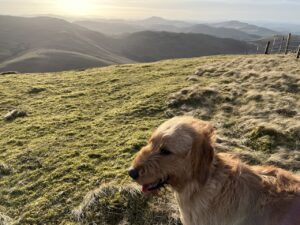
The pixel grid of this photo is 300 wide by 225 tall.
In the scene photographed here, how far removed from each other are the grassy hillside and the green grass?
0.04 metres

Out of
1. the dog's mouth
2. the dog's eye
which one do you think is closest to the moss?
the dog's mouth

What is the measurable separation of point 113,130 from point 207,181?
10.3 m

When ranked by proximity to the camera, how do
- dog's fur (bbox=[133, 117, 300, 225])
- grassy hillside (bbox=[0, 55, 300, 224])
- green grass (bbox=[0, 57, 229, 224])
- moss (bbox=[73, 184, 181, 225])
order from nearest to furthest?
dog's fur (bbox=[133, 117, 300, 225]) → moss (bbox=[73, 184, 181, 225]) → grassy hillside (bbox=[0, 55, 300, 224]) → green grass (bbox=[0, 57, 229, 224])

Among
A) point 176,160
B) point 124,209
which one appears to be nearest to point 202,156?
point 176,160

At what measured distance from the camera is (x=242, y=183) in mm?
5918

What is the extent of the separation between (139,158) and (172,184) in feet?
2.11

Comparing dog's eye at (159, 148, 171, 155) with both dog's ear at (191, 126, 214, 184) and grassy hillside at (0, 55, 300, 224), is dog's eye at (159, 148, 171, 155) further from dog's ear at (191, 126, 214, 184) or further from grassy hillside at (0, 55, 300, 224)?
grassy hillside at (0, 55, 300, 224)

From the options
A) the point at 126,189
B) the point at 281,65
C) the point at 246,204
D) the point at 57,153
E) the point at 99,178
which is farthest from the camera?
the point at 281,65

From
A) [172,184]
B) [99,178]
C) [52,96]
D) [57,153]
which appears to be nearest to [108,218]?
[99,178]

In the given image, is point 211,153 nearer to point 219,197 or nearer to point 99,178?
point 219,197

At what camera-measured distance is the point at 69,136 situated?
1583 centimetres

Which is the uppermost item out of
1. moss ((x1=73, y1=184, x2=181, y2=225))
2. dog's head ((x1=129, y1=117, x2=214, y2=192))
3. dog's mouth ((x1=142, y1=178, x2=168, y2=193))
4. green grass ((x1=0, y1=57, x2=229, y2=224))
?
dog's head ((x1=129, y1=117, x2=214, y2=192))

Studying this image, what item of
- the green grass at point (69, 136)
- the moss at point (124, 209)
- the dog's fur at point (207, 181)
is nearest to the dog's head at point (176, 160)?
the dog's fur at point (207, 181)

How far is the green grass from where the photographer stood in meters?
10.8
